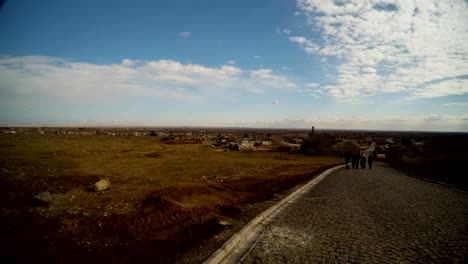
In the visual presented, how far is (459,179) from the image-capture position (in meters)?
16.7

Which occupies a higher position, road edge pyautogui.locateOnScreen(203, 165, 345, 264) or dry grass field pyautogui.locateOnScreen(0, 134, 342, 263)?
road edge pyautogui.locateOnScreen(203, 165, 345, 264)

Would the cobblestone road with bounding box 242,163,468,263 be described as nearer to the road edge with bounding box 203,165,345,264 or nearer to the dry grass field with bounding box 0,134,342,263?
the road edge with bounding box 203,165,345,264

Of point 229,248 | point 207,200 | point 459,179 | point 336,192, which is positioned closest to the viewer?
point 229,248

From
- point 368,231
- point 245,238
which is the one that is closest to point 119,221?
point 245,238

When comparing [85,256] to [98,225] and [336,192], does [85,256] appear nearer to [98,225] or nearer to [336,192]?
[98,225]

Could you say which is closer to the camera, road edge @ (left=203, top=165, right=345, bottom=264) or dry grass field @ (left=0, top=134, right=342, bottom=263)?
road edge @ (left=203, top=165, right=345, bottom=264)

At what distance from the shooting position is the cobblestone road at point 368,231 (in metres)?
5.79

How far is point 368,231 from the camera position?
729 cm

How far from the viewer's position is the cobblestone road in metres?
5.79

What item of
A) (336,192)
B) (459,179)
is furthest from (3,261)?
(459,179)

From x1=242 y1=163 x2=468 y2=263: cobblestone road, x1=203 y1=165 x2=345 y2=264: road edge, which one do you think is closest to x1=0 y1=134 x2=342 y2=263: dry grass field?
x1=203 y1=165 x2=345 y2=264: road edge

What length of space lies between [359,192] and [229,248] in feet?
29.6

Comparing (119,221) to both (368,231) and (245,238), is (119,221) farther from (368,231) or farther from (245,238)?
(368,231)

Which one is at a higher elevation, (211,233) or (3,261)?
(211,233)
